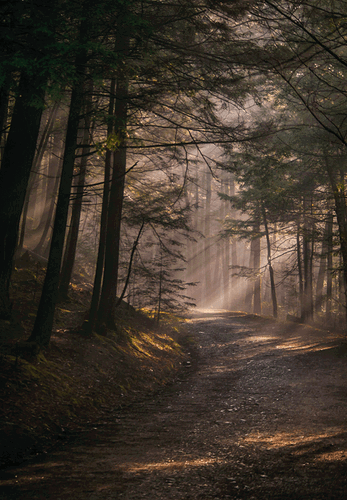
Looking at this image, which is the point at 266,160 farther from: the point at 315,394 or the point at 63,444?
the point at 63,444

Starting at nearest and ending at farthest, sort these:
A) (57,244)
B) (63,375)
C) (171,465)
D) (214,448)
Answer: (171,465) → (214,448) → (63,375) → (57,244)

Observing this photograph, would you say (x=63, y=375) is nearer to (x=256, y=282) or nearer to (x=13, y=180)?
(x=13, y=180)

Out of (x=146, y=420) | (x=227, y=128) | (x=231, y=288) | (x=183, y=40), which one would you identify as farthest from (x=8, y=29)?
(x=231, y=288)

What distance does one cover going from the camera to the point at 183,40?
7523mm

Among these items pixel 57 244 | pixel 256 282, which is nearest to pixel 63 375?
pixel 57 244

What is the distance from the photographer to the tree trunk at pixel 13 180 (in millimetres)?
6922

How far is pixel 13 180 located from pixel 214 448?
601cm

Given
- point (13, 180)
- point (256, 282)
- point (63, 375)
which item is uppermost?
point (13, 180)

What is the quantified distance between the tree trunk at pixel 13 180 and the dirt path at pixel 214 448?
359 cm

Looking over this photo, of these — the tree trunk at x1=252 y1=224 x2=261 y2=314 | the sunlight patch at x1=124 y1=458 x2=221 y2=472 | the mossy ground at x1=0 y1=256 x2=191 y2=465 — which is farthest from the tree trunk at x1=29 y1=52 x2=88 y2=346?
the tree trunk at x1=252 y1=224 x2=261 y2=314

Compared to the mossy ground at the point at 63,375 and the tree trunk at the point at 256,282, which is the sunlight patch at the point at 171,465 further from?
the tree trunk at the point at 256,282

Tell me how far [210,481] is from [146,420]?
2.44 metres

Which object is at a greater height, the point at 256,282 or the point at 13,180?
the point at 13,180

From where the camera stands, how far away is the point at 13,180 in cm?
699
